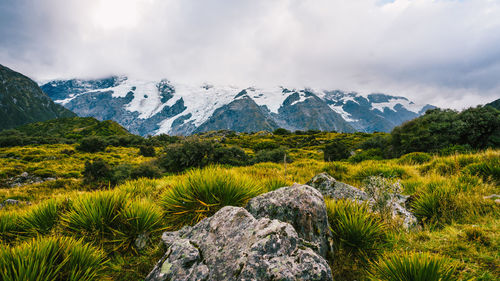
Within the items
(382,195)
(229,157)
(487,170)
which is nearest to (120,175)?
(229,157)

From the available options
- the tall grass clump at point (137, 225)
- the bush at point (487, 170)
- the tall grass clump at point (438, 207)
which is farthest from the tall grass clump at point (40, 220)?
the bush at point (487, 170)

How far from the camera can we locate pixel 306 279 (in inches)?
87.2

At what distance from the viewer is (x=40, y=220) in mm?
4199

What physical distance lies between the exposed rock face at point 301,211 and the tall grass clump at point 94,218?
2660mm

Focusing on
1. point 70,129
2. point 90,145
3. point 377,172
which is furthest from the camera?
point 70,129

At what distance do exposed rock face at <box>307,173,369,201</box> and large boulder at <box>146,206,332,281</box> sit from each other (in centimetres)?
355

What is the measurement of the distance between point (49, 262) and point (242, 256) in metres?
2.41

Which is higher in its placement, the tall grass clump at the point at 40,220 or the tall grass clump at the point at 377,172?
the tall grass clump at the point at 40,220

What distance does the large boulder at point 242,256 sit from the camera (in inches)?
90.5

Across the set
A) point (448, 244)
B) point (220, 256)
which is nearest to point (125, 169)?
point (220, 256)

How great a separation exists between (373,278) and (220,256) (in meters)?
1.99

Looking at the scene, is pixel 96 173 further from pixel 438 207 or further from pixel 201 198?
pixel 438 207

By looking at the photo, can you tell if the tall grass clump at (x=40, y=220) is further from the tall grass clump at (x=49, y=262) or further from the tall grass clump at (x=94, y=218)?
the tall grass clump at (x=49, y=262)

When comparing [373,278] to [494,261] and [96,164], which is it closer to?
[494,261]
